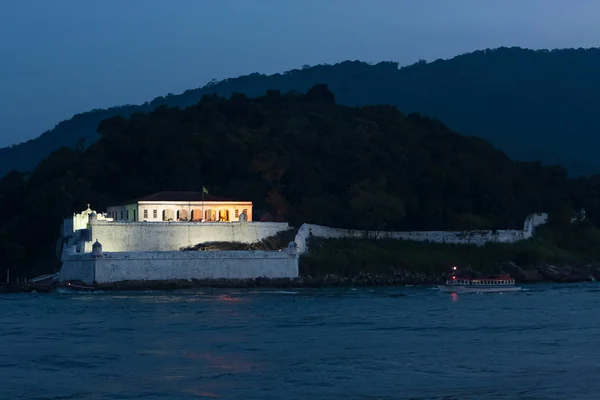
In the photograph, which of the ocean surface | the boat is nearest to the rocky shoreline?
the boat

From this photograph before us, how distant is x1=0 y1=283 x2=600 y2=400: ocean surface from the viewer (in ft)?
95.3

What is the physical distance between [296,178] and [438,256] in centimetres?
1421

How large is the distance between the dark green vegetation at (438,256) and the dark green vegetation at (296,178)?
2.57 meters

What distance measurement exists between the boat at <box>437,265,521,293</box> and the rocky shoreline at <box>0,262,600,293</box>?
19.5 feet

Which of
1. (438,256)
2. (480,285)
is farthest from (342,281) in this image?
(480,285)

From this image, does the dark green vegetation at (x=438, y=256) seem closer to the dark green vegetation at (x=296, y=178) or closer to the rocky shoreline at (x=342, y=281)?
the rocky shoreline at (x=342, y=281)

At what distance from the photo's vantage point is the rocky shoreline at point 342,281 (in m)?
65.1

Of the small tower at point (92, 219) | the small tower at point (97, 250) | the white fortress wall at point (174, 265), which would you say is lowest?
the white fortress wall at point (174, 265)

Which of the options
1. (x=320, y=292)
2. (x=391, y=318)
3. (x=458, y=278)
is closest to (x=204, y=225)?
(x=320, y=292)

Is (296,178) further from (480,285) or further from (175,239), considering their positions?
(480,285)

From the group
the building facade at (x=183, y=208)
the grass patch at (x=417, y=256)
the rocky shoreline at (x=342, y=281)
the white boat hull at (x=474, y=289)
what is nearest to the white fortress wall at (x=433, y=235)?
the grass patch at (x=417, y=256)

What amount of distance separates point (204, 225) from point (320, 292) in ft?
32.7

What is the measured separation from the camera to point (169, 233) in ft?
230

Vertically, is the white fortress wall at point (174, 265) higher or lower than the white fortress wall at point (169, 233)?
lower
